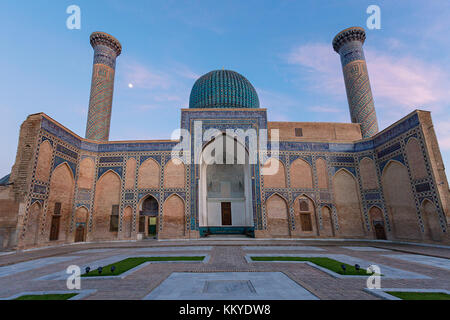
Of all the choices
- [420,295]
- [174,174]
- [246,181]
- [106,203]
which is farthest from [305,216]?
[106,203]

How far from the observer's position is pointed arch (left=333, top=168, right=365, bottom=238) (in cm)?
1422

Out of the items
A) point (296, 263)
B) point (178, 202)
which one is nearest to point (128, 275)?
point (296, 263)

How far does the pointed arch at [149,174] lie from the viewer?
14859 mm

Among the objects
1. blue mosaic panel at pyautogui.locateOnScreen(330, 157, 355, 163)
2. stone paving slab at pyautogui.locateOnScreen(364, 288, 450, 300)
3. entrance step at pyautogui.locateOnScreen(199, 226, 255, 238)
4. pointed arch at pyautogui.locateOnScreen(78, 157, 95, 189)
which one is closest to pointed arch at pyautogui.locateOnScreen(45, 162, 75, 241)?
pointed arch at pyautogui.locateOnScreen(78, 157, 95, 189)

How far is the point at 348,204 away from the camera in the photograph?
576 inches

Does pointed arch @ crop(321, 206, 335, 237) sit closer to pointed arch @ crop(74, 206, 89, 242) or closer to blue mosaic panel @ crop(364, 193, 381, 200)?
blue mosaic panel @ crop(364, 193, 381, 200)

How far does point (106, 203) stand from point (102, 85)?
10.3 metres

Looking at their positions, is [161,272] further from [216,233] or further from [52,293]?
[216,233]

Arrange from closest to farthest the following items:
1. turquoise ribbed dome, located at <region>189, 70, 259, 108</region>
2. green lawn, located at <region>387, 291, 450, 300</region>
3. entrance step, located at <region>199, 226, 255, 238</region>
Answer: green lawn, located at <region>387, 291, 450, 300</region> → entrance step, located at <region>199, 226, 255, 238</region> → turquoise ribbed dome, located at <region>189, 70, 259, 108</region>

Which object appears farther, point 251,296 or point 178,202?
point 178,202

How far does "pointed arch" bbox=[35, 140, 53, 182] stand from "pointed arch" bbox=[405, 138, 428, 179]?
1863cm

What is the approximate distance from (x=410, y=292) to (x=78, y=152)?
54.1 ft

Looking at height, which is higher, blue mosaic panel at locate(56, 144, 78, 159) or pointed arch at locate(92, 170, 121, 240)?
blue mosaic panel at locate(56, 144, 78, 159)
